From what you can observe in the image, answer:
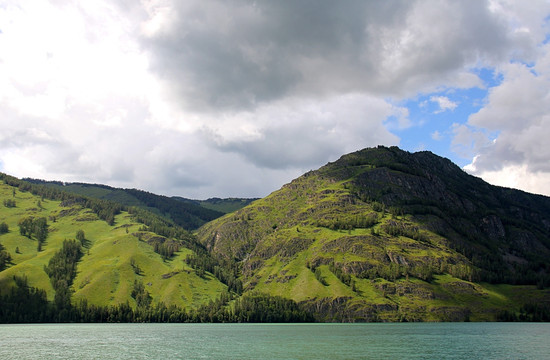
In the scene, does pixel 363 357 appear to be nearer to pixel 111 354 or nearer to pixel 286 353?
pixel 286 353

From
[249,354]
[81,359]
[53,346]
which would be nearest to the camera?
[81,359]

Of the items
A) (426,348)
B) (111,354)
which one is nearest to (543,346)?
(426,348)

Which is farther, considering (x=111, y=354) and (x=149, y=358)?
A: (x=111, y=354)

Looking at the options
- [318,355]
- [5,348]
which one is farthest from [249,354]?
[5,348]

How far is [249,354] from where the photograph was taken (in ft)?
373

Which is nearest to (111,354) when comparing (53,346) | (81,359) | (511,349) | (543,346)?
(81,359)

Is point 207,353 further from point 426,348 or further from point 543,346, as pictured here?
point 543,346

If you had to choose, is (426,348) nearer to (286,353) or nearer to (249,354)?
(286,353)

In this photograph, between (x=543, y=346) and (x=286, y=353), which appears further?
(x=543, y=346)

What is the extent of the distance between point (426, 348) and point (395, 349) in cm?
1083

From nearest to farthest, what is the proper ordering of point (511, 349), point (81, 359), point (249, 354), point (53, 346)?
point (81, 359) → point (249, 354) → point (511, 349) → point (53, 346)

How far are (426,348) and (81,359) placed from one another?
97948mm

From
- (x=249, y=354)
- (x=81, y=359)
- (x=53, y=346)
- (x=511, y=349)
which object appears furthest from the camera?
(x=53, y=346)

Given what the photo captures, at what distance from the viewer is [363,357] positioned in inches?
→ 4139
